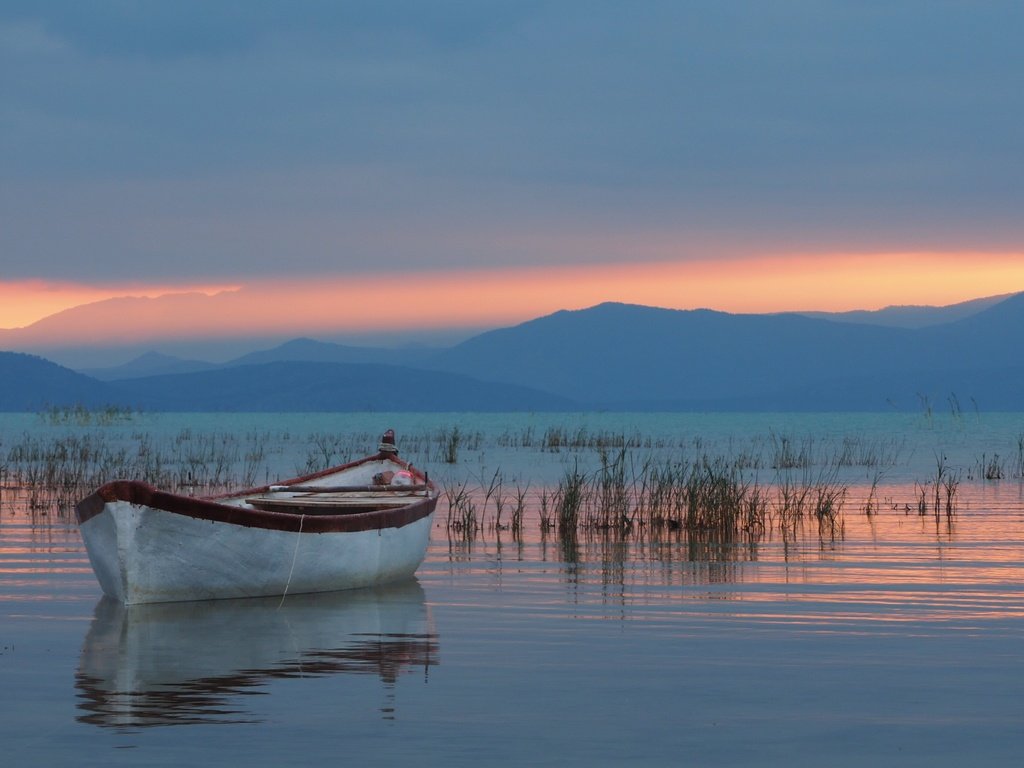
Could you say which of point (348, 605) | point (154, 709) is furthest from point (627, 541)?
point (154, 709)

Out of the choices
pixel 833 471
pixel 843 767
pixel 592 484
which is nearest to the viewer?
pixel 843 767

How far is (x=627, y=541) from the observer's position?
65.3 ft

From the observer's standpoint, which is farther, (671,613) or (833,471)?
(833,471)

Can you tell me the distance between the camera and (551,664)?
10.6m

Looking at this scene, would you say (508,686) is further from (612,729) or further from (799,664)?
(799,664)

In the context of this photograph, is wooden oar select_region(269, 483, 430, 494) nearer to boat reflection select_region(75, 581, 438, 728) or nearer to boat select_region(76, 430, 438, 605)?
boat select_region(76, 430, 438, 605)

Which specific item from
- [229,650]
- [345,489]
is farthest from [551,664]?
[345,489]

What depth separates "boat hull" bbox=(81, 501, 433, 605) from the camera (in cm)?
1337

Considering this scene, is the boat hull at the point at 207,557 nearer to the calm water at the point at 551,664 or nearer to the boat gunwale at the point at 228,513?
the boat gunwale at the point at 228,513

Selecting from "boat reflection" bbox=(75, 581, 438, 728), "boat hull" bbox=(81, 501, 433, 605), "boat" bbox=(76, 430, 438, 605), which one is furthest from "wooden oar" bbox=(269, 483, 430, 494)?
"boat reflection" bbox=(75, 581, 438, 728)

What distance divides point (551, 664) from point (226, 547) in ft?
14.7

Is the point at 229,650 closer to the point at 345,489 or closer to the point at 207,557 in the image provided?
the point at 207,557

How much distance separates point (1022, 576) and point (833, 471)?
22.9 m

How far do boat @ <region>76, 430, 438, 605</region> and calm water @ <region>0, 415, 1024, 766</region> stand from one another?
0.73 feet
